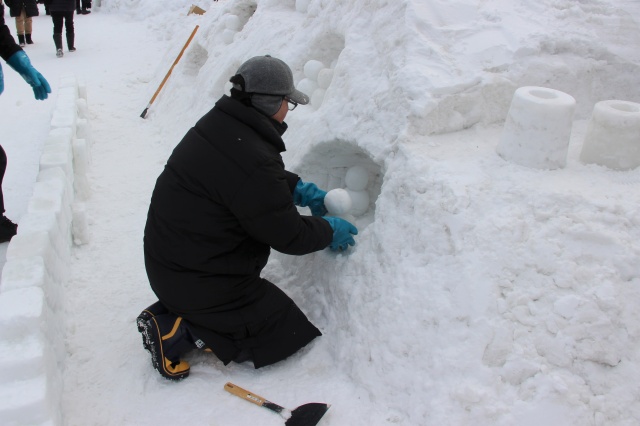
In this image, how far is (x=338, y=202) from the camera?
2.86 meters

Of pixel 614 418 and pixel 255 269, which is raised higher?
pixel 614 418

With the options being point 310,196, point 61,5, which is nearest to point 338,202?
point 310,196

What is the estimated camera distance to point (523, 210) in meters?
2.33

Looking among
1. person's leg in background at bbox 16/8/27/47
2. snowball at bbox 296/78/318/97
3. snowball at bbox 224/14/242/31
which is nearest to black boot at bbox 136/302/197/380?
snowball at bbox 296/78/318/97

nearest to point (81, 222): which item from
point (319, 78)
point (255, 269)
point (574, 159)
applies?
point (255, 269)

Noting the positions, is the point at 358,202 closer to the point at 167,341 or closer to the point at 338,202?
the point at 338,202

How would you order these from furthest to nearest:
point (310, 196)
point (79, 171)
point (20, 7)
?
point (20, 7), point (79, 171), point (310, 196)

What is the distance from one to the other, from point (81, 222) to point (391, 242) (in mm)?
2186

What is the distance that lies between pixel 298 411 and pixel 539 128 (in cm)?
162

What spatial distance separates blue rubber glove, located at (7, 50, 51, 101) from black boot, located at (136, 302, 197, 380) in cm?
243

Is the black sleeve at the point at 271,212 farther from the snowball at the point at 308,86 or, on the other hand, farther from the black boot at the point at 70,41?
the black boot at the point at 70,41

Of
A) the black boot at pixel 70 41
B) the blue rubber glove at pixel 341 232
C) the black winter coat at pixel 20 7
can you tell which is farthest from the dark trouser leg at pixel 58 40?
the blue rubber glove at pixel 341 232

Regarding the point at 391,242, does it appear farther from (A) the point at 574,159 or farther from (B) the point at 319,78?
(B) the point at 319,78

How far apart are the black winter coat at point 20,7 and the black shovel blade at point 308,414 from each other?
9640mm
